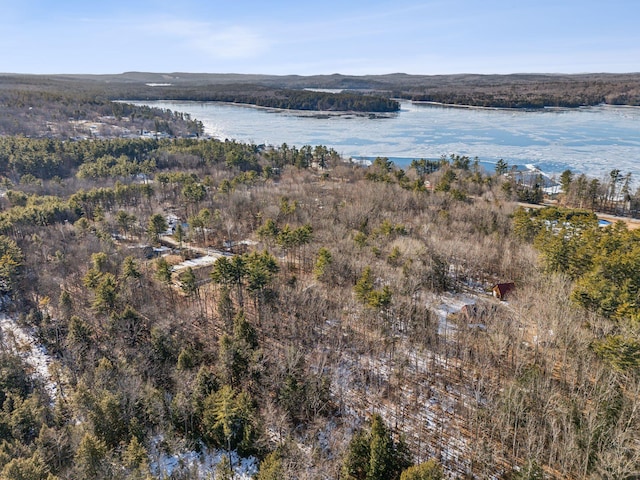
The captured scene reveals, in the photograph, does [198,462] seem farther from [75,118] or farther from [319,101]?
[319,101]

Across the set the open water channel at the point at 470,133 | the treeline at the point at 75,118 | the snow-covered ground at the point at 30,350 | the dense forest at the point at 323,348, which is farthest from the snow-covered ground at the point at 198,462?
the treeline at the point at 75,118

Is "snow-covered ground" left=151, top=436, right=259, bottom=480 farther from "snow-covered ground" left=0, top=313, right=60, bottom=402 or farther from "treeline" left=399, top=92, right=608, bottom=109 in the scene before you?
"treeline" left=399, top=92, right=608, bottom=109

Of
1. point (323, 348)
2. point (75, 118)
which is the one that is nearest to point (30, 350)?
point (323, 348)

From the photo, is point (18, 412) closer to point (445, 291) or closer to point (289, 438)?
A: point (289, 438)

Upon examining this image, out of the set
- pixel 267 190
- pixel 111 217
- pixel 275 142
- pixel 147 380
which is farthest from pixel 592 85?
pixel 147 380

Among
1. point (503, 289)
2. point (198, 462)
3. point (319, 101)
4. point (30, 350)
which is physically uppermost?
point (319, 101)
